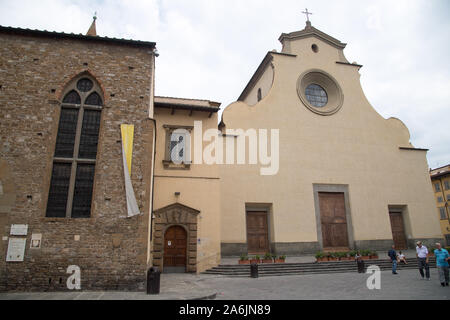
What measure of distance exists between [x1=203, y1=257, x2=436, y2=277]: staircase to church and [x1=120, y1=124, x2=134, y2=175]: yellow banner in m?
7.23

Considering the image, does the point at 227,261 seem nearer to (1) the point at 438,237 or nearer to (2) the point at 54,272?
(2) the point at 54,272

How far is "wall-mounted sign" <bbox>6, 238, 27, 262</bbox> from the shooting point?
9445mm

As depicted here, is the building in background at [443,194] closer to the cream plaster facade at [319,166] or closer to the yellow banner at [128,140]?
the cream plaster facade at [319,166]

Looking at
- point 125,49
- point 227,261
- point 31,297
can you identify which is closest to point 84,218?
point 31,297

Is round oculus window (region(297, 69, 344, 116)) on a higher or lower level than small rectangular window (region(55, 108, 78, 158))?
higher

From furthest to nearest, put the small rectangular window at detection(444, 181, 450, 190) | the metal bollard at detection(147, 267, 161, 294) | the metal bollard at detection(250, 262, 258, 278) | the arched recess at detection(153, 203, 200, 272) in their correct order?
the small rectangular window at detection(444, 181, 450, 190), the arched recess at detection(153, 203, 200, 272), the metal bollard at detection(250, 262, 258, 278), the metal bollard at detection(147, 267, 161, 294)

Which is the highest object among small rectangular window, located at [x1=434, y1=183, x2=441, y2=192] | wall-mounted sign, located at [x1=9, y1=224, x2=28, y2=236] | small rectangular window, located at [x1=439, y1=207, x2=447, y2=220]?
small rectangular window, located at [x1=434, y1=183, x2=441, y2=192]

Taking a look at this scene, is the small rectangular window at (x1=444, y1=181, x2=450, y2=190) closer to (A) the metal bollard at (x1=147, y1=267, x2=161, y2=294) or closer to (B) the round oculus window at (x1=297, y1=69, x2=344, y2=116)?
(B) the round oculus window at (x1=297, y1=69, x2=344, y2=116)

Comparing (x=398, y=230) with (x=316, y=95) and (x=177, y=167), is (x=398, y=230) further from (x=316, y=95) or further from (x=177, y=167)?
(x=177, y=167)

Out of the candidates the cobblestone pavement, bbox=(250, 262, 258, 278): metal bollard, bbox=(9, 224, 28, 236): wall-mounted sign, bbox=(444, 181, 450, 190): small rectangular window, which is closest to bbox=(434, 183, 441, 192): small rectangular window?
bbox=(444, 181, 450, 190): small rectangular window

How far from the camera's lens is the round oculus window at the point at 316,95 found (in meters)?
22.5

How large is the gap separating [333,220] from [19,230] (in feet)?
57.0

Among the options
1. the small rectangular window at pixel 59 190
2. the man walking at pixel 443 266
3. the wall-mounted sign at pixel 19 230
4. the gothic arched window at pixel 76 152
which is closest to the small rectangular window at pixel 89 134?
the gothic arched window at pixel 76 152

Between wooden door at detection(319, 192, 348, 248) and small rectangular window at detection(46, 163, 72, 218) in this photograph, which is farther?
wooden door at detection(319, 192, 348, 248)
